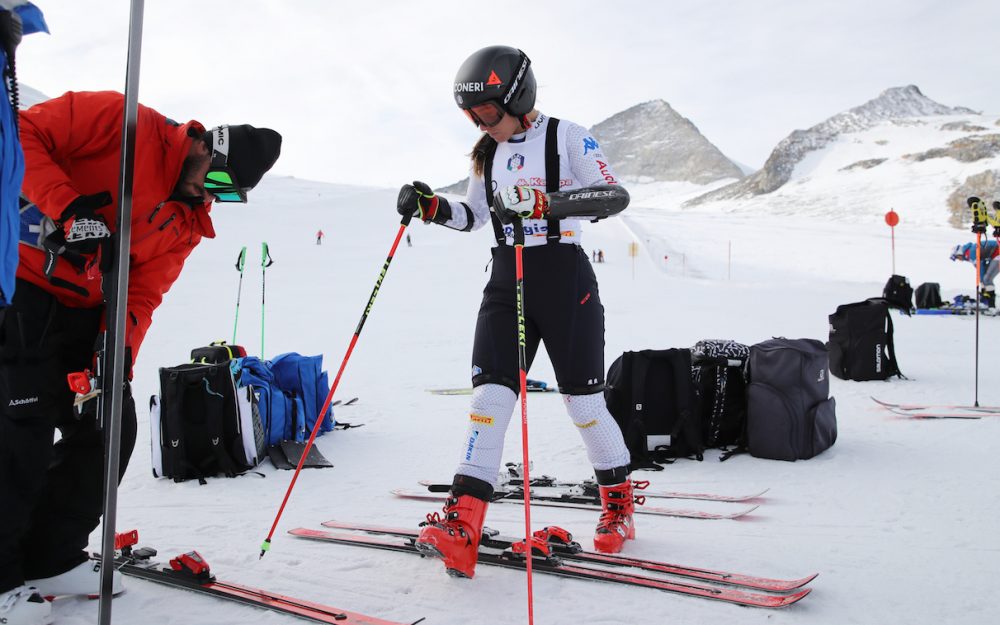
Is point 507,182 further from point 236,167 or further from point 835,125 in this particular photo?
point 835,125

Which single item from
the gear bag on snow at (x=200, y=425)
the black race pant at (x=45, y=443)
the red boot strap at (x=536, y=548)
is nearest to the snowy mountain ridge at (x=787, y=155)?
the gear bag on snow at (x=200, y=425)

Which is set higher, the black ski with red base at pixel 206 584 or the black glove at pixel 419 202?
the black glove at pixel 419 202

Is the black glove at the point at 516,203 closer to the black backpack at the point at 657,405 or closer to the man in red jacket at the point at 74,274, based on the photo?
the man in red jacket at the point at 74,274

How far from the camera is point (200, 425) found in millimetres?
4633

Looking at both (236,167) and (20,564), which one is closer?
(20,564)

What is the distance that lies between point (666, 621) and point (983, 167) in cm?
7220

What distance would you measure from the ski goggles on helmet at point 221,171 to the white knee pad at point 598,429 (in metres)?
1.76

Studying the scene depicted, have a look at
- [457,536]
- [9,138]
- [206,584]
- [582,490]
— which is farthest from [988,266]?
[9,138]

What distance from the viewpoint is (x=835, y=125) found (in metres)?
132

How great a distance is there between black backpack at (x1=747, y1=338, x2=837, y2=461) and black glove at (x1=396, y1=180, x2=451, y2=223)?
2.94 meters

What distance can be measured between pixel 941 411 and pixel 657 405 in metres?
2.98

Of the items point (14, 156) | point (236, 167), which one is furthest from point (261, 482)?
point (14, 156)

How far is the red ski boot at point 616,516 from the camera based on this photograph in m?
3.19

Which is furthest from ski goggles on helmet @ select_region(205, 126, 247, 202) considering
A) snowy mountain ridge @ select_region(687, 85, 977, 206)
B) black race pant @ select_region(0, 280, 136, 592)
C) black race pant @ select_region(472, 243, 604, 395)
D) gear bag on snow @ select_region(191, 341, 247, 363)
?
snowy mountain ridge @ select_region(687, 85, 977, 206)
